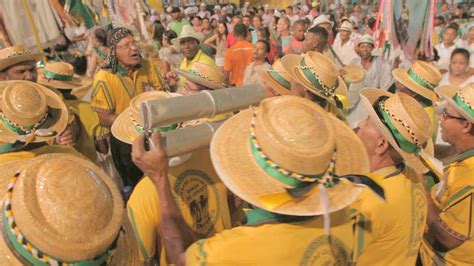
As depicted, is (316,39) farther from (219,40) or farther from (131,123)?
(219,40)

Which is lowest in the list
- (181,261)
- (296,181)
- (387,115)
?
(181,261)

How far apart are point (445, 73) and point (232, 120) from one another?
4957mm

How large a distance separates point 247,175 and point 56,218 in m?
0.69

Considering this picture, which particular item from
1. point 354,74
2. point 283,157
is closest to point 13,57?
point 283,157

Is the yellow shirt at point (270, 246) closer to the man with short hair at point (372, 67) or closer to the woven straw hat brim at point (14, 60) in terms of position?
the woven straw hat brim at point (14, 60)

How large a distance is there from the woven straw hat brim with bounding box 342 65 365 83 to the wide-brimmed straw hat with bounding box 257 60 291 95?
2.17 meters

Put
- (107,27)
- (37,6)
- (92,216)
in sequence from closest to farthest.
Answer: (92,216) → (37,6) → (107,27)

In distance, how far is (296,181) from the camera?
1.45 metres

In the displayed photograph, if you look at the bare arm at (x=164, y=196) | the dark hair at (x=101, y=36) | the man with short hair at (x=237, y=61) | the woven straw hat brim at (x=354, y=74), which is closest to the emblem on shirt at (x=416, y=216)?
the bare arm at (x=164, y=196)

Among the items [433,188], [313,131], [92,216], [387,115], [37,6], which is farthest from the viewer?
[37,6]

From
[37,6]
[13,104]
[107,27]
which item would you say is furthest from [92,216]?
[107,27]

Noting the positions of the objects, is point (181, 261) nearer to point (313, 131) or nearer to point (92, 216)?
point (92, 216)

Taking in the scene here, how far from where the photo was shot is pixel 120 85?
4.21m

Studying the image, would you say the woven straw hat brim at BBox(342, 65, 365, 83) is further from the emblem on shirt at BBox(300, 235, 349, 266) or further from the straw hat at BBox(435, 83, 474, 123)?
the emblem on shirt at BBox(300, 235, 349, 266)
